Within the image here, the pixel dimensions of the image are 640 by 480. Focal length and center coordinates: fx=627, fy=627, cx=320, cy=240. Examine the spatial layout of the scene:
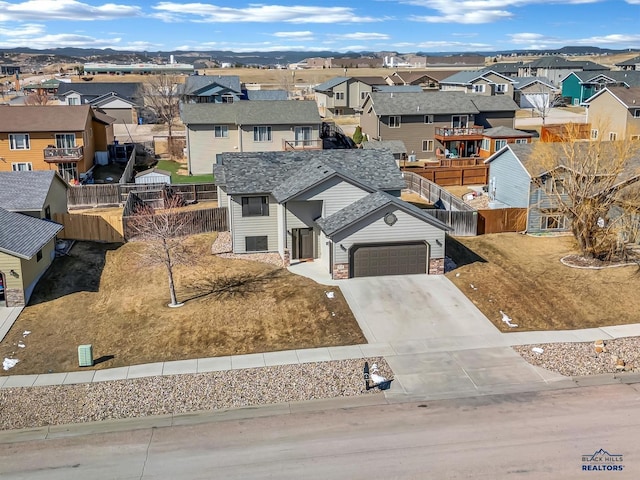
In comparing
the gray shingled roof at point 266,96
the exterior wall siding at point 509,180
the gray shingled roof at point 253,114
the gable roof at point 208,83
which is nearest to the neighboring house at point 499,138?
the exterior wall siding at point 509,180

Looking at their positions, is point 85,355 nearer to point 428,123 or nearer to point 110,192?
point 110,192

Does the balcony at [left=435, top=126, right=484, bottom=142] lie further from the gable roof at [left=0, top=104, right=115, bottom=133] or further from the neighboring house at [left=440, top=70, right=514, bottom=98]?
the gable roof at [left=0, top=104, right=115, bottom=133]

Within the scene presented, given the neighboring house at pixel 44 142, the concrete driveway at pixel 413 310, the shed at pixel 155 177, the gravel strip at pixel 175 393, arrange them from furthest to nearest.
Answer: the neighboring house at pixel 44 142 < the shed at pixel 155 177 < the concrete driveway at pixel 413 310 < the gravel strip at pixel 175 393

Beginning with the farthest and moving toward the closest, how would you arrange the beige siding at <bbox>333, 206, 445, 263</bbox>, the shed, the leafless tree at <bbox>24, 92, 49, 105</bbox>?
the leafless tree at <bbox>24, 92, 49, 105</bbox>
the shed
the beige siding at <bbox>333, 206, 445, 263</bbox>

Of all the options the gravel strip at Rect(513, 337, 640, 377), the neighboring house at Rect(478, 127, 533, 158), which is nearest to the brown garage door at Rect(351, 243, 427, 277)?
the gravel strip at Rect(513, 337, 640, 377)

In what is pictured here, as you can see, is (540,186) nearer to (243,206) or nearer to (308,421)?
(243,206)

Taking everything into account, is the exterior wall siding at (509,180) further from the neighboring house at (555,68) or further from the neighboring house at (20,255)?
the neighboring house at (555,68)
